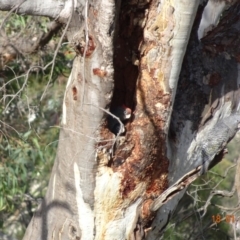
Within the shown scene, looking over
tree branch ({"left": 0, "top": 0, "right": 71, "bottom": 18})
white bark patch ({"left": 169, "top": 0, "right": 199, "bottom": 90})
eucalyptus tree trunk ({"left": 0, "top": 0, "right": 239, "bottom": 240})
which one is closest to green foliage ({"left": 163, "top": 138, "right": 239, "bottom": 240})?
eucalyptus tree trunk ({"left": 0, "top": 0, "right": 239, "bottom": 240})

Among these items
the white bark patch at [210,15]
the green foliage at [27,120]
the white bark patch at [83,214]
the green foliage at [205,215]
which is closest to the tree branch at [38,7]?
the white bark patch at [83,214]

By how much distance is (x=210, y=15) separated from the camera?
2402mm

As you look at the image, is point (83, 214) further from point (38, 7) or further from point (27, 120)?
point (27, 120)

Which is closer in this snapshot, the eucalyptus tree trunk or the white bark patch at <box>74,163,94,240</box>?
the eucalyptus tree trunk

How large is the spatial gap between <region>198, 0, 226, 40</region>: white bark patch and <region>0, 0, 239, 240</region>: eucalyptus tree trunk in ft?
0.15

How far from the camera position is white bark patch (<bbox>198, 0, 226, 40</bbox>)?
7.55 ft

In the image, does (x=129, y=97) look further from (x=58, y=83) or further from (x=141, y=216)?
(x=58, y=83)

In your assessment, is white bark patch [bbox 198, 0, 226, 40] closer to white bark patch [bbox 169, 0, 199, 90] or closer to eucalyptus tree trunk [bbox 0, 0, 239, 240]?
eucalyptus tree trunk [bbox 0, 0, 239, 240]

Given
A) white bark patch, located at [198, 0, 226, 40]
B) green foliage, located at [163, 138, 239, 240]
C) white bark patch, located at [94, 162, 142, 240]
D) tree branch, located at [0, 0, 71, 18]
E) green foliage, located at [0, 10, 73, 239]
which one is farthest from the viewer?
green foliage, located at [163, 138, 239, 240]

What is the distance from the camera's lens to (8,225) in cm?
522

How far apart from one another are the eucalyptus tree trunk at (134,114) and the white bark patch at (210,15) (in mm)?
46

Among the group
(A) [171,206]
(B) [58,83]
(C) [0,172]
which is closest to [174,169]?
(A) [171,206]

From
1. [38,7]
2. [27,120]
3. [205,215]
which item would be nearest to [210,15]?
[38,7]

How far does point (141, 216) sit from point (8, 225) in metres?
3.29
